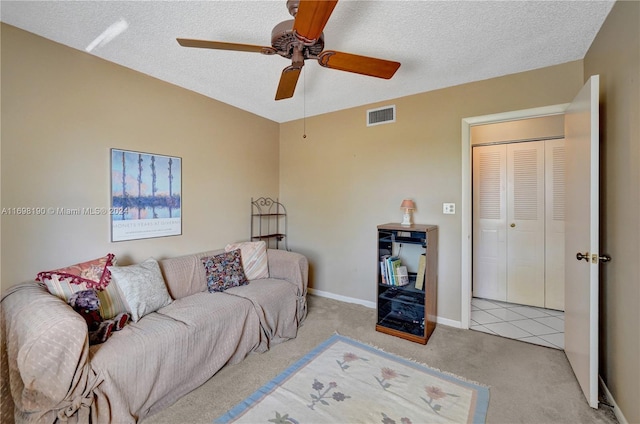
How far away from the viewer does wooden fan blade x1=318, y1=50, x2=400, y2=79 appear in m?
1.62

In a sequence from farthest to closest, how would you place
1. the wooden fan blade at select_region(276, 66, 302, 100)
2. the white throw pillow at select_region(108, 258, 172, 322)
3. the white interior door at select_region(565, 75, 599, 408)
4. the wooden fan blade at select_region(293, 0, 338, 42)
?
the white throw pillow at select_region(108, 258, 172, 322)
the wooden fan blade at select_region(276, 66, 302, 100)
the white interior door at select_region(565, 75, 599, 408)
the wooden fan blade at select_region(293, 0, 338, 42)

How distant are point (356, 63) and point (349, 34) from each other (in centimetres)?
45

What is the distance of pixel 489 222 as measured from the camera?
142 inches

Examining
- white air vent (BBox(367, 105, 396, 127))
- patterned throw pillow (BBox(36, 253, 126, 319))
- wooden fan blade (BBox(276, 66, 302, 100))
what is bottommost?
patterned throw pillow (BBox(36, 253, 126, 319))

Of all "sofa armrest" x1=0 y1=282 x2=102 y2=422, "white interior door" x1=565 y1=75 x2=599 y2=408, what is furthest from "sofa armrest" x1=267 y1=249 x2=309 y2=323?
"white interior door" x1=565 y1=75 x2=599 y2=408

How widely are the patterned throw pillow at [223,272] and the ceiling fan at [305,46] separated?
5.83 ft

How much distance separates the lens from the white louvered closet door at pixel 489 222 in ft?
11.6

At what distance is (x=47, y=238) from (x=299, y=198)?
259 cm

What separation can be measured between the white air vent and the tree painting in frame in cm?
218

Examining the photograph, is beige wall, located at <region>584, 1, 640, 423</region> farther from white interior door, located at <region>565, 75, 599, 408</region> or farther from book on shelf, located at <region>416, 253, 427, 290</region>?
book on shelf, located at <region>416, 253, 427, 290</region>

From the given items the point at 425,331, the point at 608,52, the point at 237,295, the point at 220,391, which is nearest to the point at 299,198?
the point at 237,295

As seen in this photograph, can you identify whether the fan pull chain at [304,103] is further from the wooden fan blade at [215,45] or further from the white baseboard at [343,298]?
the white baseboard at [343,298]

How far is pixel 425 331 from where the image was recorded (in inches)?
99.0

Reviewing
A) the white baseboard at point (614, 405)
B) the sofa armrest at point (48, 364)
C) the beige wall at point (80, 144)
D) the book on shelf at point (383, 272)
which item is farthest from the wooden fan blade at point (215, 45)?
the white baseboard at point (614, 405)
